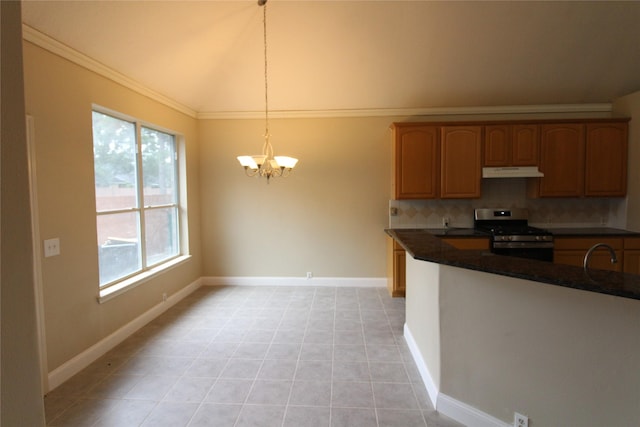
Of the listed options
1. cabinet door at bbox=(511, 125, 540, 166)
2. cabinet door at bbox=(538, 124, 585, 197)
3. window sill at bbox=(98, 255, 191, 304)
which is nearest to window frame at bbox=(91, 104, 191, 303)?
window sill at bbox=(98, 255, 191, 304)

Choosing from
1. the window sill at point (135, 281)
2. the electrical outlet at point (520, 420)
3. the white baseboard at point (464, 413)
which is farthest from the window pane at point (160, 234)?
the electrical outlet at point (520, 420)

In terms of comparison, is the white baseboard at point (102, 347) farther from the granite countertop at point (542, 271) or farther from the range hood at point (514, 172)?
the range hood at point (514, 172)

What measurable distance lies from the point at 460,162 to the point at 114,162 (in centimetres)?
403

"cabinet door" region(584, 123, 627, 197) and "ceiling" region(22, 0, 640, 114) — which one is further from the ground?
"ceiling" region(22, 0, 640, 114)

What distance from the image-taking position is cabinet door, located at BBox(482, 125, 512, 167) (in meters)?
4.26

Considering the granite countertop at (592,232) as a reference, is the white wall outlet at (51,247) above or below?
above

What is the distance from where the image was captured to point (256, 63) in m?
3.89

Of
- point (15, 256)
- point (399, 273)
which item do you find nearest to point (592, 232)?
point (399, 273)

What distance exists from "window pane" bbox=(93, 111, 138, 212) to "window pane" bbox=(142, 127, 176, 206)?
10.4 inches

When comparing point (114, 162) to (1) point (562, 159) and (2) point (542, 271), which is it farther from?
(1) point (562, 159)

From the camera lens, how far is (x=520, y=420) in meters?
1.78

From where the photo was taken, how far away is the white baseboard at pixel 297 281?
16.0 ft

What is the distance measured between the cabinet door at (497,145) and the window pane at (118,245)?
4365 millimetres

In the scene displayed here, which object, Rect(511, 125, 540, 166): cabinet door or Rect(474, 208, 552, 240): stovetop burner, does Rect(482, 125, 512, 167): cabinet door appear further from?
Rect(474, 208, 552, 240): stovetop burner
